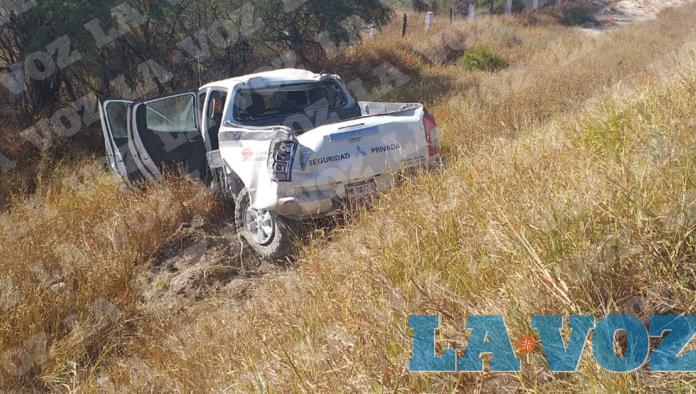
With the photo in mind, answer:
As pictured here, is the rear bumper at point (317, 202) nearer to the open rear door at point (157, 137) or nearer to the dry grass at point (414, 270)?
the dry grass at point (414, 270)

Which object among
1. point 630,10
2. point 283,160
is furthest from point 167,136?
point 630,10

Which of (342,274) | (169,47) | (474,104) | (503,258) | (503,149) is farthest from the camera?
(169,47)

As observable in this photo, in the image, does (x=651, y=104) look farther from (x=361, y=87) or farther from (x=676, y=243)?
(x=361, y=87)

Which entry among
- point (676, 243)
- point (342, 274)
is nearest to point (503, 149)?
point (342, 274)

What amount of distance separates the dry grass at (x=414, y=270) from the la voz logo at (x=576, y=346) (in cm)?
4

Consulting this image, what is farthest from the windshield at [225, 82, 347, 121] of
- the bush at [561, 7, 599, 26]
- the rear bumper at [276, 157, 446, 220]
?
the bush at [561, 7, 599, 26]

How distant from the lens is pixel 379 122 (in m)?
4.82

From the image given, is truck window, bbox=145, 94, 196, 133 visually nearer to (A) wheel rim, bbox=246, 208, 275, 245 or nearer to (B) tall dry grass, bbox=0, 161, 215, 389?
(B) tall dry grass, bbox=0, 161, 215, 389

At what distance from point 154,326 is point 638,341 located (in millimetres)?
3276

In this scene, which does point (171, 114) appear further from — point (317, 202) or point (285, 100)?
point (317, 202)

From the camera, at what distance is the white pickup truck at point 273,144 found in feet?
14.7

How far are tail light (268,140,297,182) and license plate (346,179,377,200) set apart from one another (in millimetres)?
553

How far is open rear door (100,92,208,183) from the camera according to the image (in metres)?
6.03

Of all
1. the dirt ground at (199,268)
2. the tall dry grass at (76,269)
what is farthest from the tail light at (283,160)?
the tall dry grass at (76,269)
